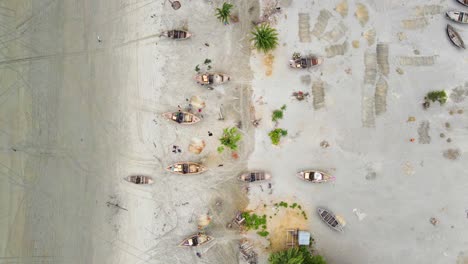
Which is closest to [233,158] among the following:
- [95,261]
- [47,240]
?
[95,261]

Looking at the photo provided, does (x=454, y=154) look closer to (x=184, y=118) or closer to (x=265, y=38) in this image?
(x=265, y=38)

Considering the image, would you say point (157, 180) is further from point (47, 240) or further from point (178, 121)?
point (47, 240)

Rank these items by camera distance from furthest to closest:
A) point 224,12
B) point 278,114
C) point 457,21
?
1. point 278,114
2. point 457,21
3. point 224,12

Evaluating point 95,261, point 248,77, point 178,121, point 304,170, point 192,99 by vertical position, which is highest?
point 248,77

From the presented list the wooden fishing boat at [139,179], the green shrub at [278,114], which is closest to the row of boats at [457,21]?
the green shrub at [278,114]

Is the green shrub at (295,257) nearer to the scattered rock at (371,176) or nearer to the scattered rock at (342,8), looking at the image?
the scattered rock at (371,176)

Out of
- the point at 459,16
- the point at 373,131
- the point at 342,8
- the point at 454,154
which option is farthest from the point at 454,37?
the point at 373,131

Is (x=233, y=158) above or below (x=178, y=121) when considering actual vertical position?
below

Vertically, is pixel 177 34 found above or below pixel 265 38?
above
